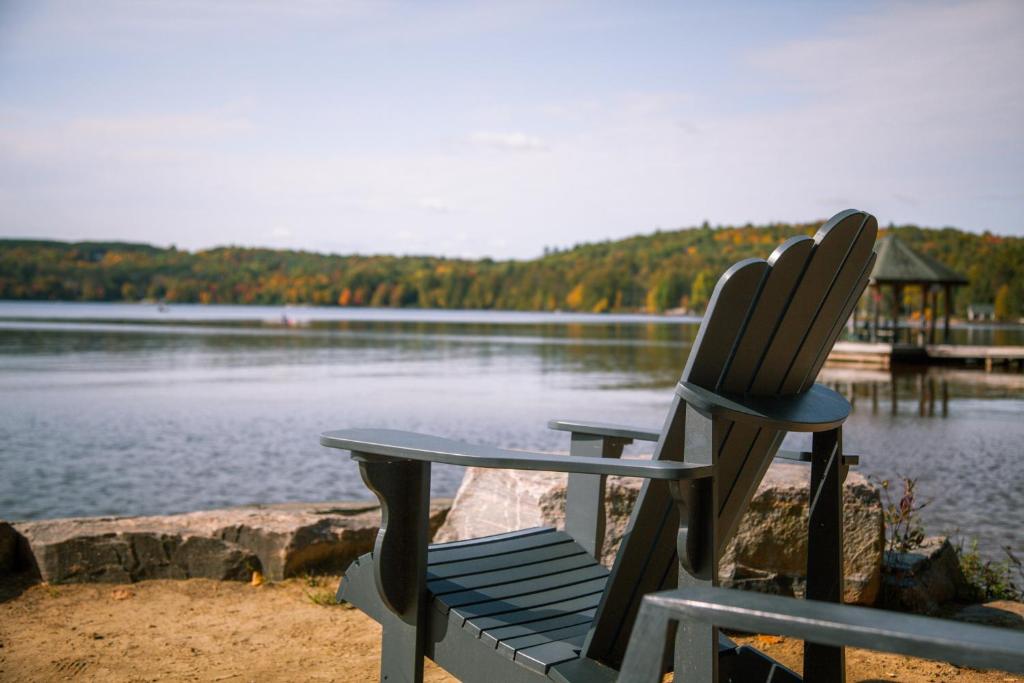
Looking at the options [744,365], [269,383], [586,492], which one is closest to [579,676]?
[744,365]

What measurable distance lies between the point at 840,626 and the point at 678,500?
0.70 metres

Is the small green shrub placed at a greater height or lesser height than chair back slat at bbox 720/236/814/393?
lesser

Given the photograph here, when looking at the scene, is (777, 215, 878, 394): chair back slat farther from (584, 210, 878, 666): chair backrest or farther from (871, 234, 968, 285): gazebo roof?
(871, 234, 968, 285): gazebo roof

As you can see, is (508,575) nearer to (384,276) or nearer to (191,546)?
(191,546)

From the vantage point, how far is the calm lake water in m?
8.80

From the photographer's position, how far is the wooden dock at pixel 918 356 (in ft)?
93.5

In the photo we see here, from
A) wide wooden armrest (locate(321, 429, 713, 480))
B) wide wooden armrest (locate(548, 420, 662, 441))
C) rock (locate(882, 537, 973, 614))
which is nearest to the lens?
wide wooden armrest (locate(321, 429, 713, 480))

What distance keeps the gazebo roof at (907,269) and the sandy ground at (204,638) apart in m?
28.0

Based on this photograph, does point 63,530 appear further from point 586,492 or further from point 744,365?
point 744,365

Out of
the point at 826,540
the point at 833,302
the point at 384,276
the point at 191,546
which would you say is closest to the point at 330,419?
the point at 191,546

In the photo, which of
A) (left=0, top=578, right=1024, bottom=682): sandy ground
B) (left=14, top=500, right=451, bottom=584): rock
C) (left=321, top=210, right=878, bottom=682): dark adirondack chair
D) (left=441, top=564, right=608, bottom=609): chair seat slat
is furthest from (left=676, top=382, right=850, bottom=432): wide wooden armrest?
(left=14, top=500, right=451, bottom=584): rock

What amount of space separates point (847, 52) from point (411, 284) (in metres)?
99.1

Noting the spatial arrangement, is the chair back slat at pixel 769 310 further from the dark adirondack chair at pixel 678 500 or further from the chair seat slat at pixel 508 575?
the chair seat slat at pixel 508 575

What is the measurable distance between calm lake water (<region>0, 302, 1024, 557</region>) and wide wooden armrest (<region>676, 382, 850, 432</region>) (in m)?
4.60
